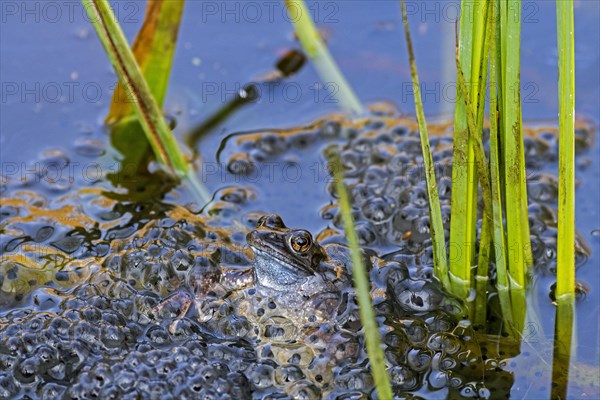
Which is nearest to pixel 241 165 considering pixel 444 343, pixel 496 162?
pixel 444 343

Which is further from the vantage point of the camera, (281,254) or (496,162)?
(281,254)

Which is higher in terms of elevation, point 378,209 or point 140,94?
point 140,94

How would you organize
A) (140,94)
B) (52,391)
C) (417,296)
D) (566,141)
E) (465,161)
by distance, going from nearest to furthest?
(566,141) → (465,161) → (52,391) → (417,296) → (140,94)

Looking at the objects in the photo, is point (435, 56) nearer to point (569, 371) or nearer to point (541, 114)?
point (541, 114)

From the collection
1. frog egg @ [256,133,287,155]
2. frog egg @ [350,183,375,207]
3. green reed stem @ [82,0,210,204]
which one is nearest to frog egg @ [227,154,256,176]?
frog egg @ [256,133,287,155]

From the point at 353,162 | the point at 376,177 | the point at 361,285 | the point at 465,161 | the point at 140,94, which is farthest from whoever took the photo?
the point at 353,162

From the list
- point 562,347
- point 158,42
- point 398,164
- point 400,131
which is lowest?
point 562,347

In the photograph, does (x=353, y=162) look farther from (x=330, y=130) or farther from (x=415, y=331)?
(x=415, y=331)
